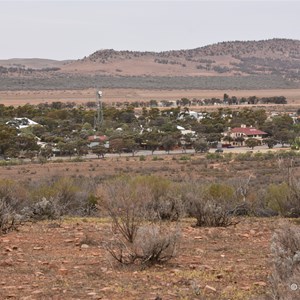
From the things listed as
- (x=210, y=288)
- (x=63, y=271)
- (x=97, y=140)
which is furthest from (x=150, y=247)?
(x=97, y=140)

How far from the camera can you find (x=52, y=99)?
151125mm

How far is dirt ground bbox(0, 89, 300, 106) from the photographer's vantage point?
491ft

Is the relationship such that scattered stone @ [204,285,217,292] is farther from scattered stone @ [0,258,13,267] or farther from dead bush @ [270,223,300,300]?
scattered stone @ [0,258,13,267]

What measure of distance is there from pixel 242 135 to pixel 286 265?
72223 millimetres

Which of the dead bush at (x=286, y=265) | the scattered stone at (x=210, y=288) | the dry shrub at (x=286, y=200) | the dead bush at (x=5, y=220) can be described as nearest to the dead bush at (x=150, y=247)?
the scattered stone at (x=210, y=288)

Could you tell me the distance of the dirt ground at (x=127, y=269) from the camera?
8.06 metres

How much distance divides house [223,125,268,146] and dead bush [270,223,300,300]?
6882cm

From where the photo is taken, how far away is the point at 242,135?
7894 cm

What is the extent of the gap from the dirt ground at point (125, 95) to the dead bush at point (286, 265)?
443 feet

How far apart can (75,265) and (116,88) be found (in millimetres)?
160689

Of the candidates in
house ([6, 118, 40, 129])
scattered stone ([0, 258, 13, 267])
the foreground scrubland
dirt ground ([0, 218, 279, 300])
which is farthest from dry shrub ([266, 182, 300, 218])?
house ([6, 118, 40, 129])

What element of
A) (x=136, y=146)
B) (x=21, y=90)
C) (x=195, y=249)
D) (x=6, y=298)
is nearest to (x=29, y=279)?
(x=6, y=298)

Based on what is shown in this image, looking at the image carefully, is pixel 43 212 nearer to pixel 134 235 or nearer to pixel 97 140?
pixel 134 235

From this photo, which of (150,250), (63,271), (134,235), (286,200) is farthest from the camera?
(286,200)
